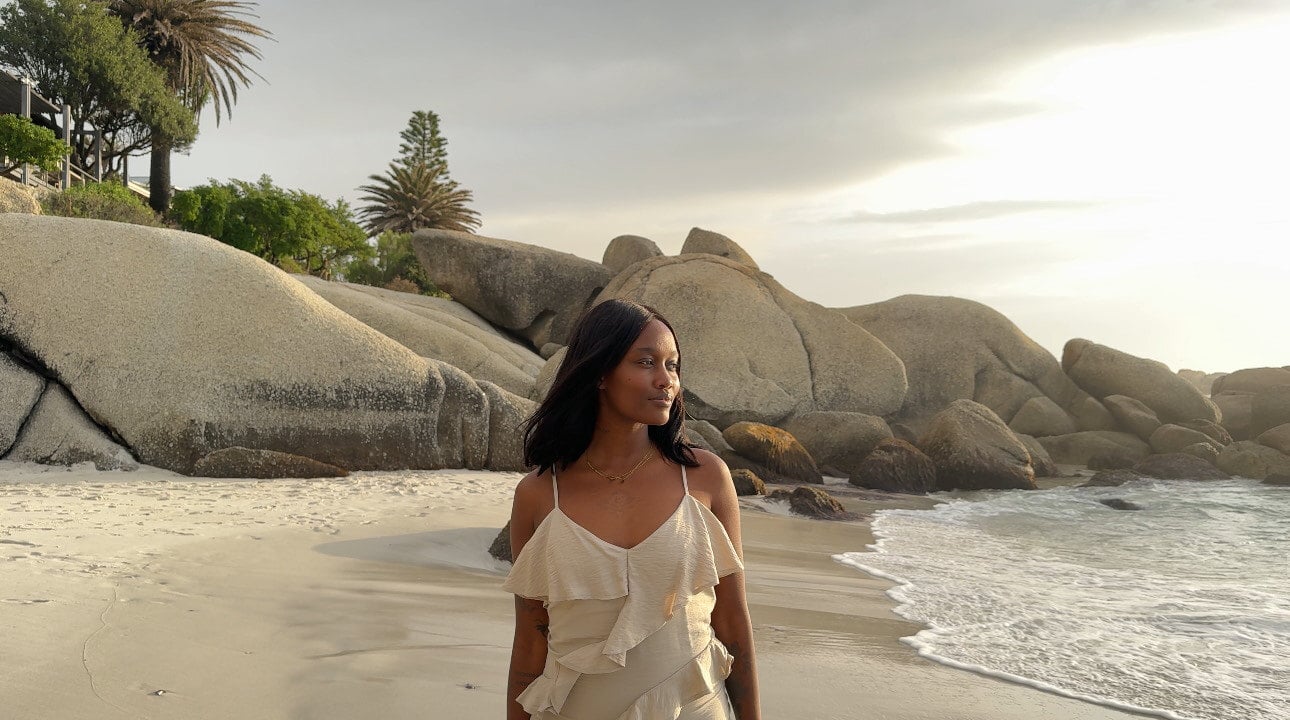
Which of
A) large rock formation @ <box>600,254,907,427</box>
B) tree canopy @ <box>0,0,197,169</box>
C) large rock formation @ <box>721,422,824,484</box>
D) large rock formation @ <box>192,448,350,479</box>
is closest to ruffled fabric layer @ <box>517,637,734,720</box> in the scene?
large rock formation @ <box>192,448,350,479</box>

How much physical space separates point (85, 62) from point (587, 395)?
4306 centimetres

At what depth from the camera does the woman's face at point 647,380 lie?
93.4 inches

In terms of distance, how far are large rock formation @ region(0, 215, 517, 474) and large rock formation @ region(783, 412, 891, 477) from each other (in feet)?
25.3

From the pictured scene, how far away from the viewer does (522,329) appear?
79.8ft

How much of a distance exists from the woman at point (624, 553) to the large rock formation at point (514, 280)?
21017 mm

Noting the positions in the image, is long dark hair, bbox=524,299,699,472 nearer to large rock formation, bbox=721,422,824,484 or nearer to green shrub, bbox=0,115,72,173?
large rock formation, bbox=721,422,824,484

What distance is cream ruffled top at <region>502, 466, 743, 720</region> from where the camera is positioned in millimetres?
2266

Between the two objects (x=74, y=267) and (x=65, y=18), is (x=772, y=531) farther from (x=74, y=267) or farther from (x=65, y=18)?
(x=65, y=18)

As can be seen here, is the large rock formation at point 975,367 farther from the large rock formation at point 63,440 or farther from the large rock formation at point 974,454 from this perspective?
the large rock formation at point 63,440

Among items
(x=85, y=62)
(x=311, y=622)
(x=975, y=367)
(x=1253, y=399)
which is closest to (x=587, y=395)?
(x=311, y=622)

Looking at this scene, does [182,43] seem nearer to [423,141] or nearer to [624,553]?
[423,141]

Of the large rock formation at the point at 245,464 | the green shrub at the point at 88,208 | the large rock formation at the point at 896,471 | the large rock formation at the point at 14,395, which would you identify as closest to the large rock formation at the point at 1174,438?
the large rock formation at the point at 896,471

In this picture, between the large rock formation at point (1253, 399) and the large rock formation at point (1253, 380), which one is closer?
the large rock formation at point (1253, 399)

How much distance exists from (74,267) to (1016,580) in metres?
9.72
